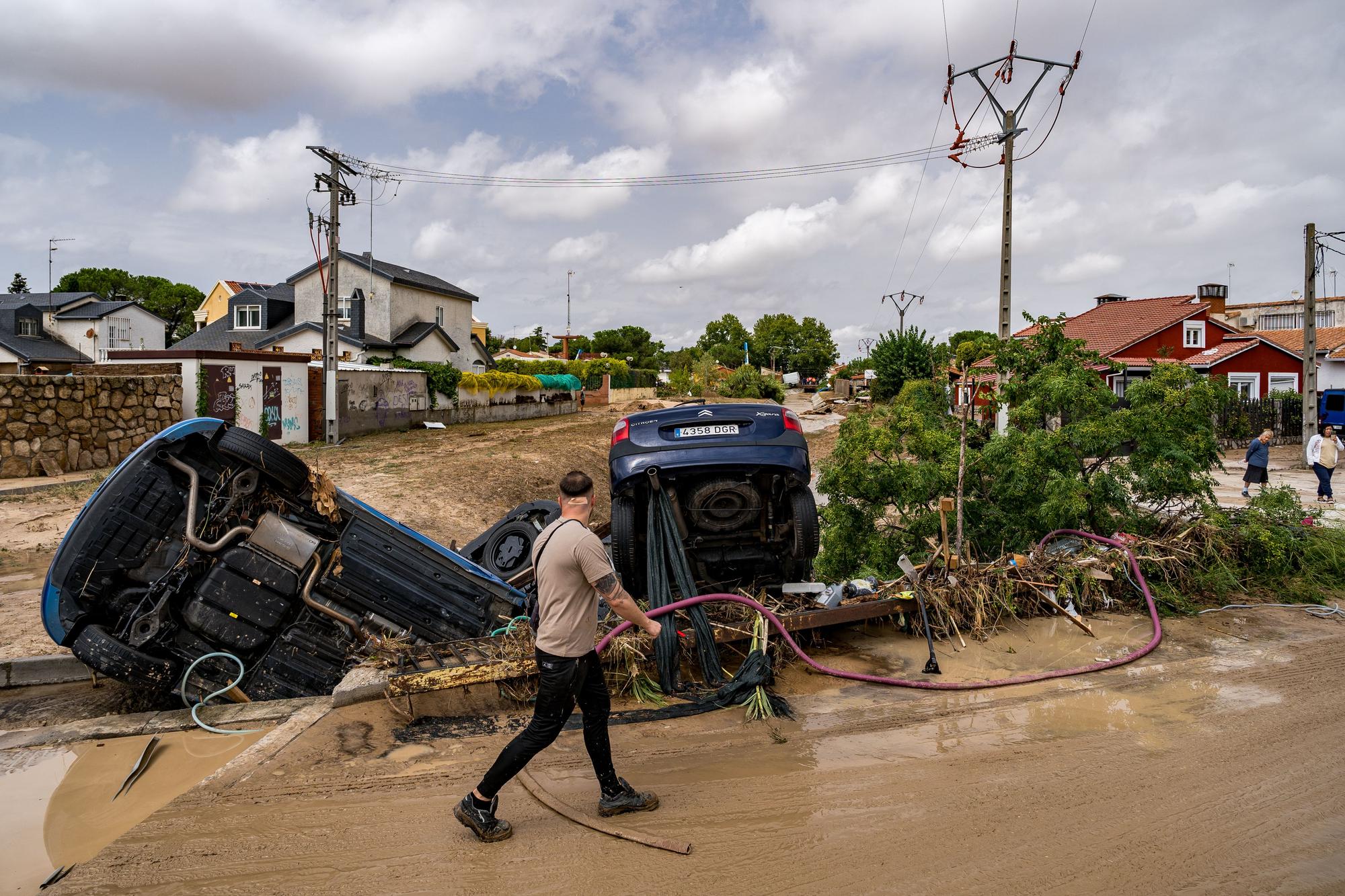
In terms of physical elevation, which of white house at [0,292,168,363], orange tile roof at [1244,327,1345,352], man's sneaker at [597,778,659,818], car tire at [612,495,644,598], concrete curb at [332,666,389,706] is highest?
white house at [0,292,168,363]

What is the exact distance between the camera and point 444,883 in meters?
3.23

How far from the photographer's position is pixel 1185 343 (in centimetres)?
3697

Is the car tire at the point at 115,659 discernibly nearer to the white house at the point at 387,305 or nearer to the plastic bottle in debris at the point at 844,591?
the plastic bottle in debris at the point at 844,591

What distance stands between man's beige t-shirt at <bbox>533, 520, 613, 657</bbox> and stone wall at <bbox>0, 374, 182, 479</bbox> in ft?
53.3

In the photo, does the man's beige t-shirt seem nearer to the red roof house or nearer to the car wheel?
the car wheel

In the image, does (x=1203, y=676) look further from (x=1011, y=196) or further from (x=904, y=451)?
(x=1011, y=196)

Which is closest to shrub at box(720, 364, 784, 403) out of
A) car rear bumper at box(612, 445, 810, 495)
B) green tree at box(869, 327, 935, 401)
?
green tree at box(869, 327, 935, 401)

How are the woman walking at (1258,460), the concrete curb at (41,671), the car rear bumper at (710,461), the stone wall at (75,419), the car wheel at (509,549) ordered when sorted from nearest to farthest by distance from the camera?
1. the car rear bumper at (710,461)
2. the concrete curb at (41,671)
3. the car wheel at (509,549)
4. the stone wall at (75,419)
5. the woman walking at (1258,460)

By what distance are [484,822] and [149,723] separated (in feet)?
8.85

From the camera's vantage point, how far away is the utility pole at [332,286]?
2206 centimetres

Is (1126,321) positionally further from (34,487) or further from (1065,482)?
(34,487)

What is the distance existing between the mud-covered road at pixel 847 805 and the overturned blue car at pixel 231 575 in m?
0.76

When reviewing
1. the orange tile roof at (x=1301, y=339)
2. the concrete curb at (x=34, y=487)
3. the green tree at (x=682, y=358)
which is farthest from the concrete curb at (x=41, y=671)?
the green tree at (x=682, y=358)

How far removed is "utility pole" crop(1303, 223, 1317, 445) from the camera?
72.4ft
